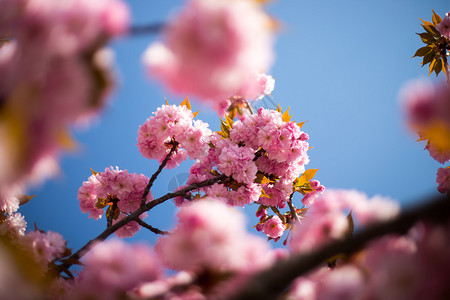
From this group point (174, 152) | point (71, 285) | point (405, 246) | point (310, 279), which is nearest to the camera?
point (405, 246)

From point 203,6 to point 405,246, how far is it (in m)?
0.45

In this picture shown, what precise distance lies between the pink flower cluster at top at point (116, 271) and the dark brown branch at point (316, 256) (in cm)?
24

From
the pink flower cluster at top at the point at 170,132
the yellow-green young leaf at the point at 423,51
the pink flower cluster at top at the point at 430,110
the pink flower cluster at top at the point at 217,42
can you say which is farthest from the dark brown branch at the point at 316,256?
the yellow-green young leaf at the point at 423,51

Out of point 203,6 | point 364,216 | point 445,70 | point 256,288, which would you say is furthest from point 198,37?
point 445,70

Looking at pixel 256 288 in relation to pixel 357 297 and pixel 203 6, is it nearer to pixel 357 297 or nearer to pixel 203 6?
pixel 357 297

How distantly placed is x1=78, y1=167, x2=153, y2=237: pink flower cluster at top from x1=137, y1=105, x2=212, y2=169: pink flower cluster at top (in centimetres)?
17

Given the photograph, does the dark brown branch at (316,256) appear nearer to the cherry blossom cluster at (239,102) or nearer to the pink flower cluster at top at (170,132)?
the pink flower cluster at top at (170,132)

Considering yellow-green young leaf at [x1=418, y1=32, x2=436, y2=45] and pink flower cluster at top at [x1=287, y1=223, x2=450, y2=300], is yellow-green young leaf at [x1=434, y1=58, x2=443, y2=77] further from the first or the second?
pink flower cluster at top at [x1=287, y1=223, x2=450, y2=300]

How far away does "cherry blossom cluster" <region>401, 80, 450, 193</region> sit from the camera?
0.39m

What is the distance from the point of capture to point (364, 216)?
1.48 feet

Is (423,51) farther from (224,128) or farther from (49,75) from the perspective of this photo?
(49,75)

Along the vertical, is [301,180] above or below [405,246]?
above

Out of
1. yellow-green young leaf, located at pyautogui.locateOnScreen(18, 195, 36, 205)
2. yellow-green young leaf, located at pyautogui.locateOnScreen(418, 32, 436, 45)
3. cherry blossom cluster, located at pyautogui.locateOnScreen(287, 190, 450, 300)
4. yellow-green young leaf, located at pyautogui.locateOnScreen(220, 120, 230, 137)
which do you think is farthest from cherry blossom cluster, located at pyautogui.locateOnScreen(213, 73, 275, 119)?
cherry blossom cluster, located at pyautogui.locateOnScreen(287, 190, 450, 300)

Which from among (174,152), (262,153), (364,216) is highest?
(174,152)
